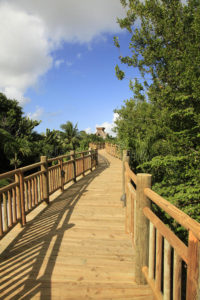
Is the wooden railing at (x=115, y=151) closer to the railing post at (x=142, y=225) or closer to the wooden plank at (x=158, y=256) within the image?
the railing post at (x=142, y=225)

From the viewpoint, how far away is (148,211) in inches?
79.6

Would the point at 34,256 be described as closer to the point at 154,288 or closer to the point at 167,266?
the point at 154,288

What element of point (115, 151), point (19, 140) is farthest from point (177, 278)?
point (19, 140)

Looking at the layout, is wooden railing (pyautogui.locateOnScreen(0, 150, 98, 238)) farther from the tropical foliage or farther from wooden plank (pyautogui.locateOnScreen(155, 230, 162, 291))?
the tropical foliage

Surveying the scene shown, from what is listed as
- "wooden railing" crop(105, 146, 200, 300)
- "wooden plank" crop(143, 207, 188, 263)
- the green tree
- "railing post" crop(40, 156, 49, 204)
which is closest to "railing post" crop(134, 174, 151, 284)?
"wooden railing" crop(105, 146, 200, 300)

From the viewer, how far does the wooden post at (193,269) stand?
1124 mm

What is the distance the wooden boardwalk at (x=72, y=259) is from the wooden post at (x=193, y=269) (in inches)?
47.5

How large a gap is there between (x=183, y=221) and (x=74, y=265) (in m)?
2.02

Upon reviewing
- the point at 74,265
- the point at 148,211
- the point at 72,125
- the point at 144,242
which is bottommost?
the point at 74,265

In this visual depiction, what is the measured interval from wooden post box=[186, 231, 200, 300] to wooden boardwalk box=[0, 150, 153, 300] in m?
1.21

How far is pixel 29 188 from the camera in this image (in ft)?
13.5

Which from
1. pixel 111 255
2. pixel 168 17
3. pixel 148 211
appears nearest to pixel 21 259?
pixel 111 255

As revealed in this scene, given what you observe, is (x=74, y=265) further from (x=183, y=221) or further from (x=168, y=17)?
(x=168, y=17)

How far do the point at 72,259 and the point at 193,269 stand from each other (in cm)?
211
